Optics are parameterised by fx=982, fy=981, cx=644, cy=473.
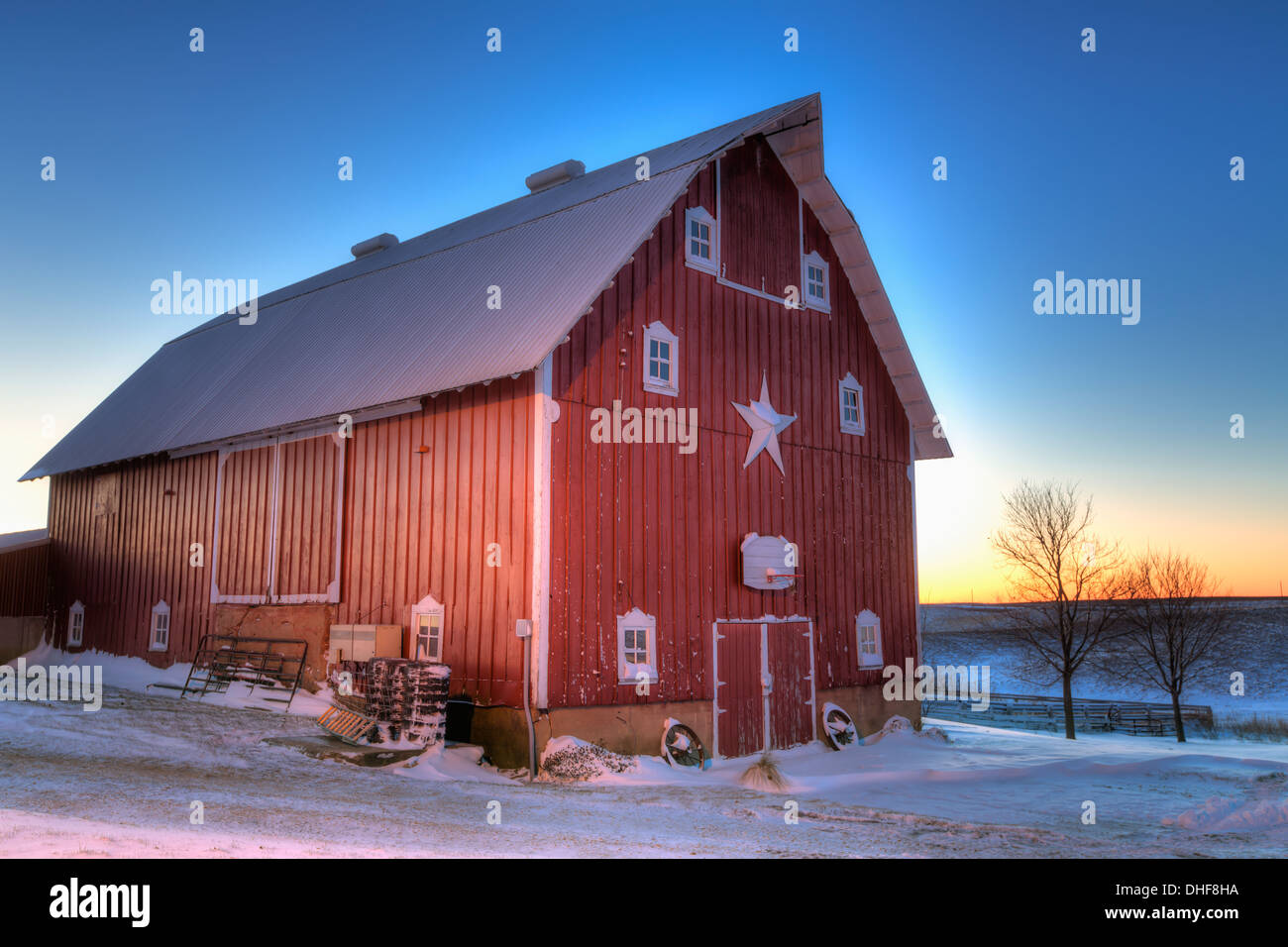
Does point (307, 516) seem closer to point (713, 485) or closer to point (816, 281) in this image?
point (713, 485)

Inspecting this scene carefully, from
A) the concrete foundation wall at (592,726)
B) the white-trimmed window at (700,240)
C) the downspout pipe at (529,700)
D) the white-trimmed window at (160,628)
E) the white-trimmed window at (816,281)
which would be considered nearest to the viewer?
the downspout pipe at (529,700)

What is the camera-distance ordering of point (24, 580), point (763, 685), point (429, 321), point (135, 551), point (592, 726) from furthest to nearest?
1. point (24, 580)
2. point (135, 551)
3. point (429, 321)
4. point (763, 685)
5. point (592, 726)

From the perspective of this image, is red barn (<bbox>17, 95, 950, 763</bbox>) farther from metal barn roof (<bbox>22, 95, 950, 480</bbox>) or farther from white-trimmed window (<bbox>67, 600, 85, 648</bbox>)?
white-trimmed window (<bbox>67, 600, 85, 648</bbox>)

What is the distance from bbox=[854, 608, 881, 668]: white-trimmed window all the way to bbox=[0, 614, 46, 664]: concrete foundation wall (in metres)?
20.4

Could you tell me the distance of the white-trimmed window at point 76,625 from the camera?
77.4ft

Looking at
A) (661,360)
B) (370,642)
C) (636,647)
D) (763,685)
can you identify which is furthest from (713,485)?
(370,642)

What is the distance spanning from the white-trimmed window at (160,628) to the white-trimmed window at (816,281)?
585 inches

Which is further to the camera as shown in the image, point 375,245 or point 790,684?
point 375,245

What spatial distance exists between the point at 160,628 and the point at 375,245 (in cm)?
1073

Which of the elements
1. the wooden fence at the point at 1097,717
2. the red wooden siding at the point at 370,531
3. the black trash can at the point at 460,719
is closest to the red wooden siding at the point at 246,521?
the red wooden siding at the point at 370,531

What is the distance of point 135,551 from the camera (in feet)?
72.5

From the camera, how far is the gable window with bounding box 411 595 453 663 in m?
14.7

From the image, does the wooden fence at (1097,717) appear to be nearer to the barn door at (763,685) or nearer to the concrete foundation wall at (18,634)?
the barn door at (763,685)
